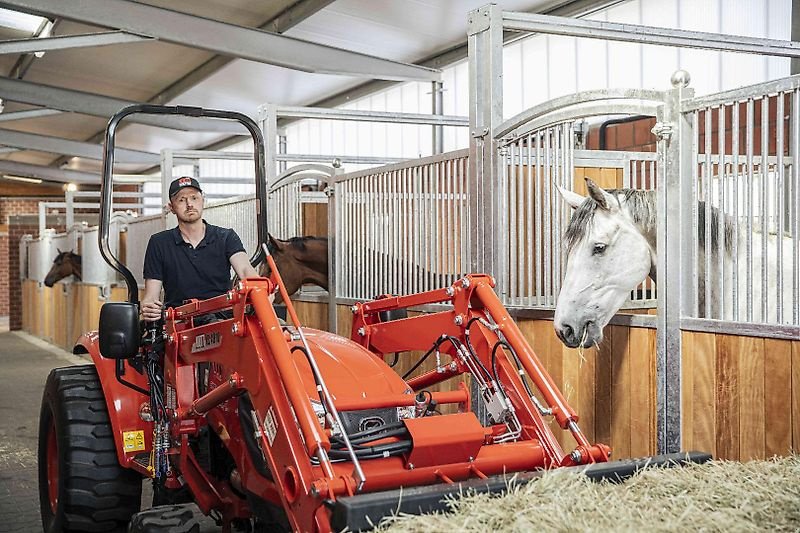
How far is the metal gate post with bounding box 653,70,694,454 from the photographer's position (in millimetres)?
2920

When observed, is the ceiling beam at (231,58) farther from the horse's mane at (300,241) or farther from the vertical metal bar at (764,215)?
the vertical metal bar at (764,215)

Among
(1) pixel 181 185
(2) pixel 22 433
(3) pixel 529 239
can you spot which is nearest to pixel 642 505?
(3) pixel 529 239

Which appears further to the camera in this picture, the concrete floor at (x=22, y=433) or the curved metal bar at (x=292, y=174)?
the curved metal bar at (x=292, y=174)

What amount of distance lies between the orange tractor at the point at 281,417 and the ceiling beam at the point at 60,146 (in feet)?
38.4

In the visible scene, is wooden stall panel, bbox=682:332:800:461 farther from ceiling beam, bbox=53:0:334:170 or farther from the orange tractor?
ceiling beam, bbox=53:0:334:170

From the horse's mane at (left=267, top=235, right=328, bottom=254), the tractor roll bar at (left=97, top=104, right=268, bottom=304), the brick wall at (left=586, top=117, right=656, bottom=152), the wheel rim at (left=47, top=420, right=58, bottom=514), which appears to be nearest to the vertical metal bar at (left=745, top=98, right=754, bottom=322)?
the tractor roll bar at (left=97, top=104, right=268, bottom=304)

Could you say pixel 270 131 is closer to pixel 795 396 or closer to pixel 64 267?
pixel 795 396

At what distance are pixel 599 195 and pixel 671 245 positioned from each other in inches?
11.0

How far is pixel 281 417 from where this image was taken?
7.59 feet

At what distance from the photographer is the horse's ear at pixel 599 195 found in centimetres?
296

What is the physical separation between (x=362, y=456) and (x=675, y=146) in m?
1.47

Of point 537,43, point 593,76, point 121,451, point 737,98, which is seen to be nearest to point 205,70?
point 537,43

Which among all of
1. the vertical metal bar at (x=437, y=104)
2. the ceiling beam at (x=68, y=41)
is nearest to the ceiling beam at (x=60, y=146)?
the ceiling beam at (x=68, y=41)

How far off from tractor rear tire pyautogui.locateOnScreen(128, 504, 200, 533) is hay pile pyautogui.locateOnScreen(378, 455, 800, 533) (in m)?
0.99
